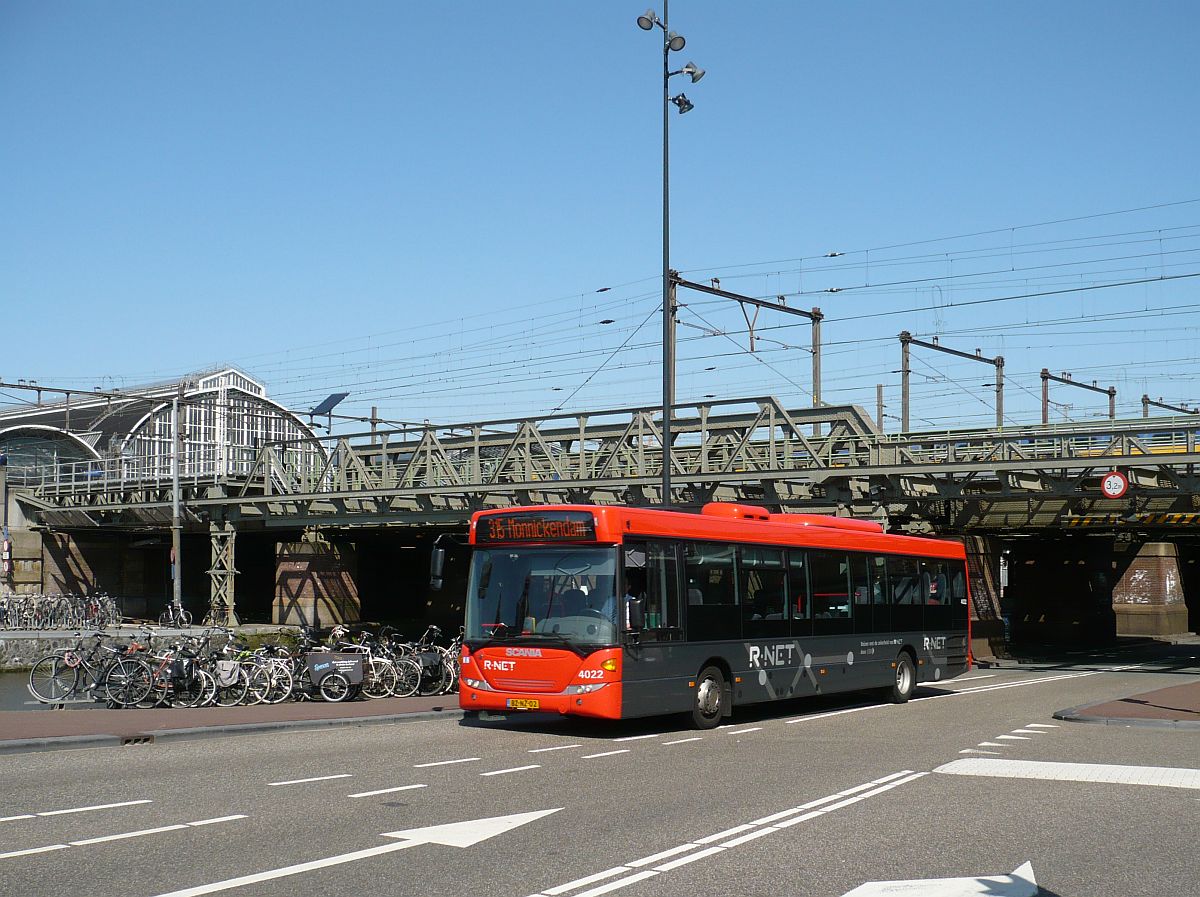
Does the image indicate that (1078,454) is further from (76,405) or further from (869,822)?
(76,405)

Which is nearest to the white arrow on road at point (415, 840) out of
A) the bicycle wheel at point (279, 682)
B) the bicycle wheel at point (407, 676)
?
the bicycle wheel at point (279, 682)

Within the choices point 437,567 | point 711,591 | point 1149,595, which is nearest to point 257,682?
point 437,567

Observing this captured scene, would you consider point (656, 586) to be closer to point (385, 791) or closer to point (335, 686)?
point (385, 791)

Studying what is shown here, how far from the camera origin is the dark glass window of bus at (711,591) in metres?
16.7

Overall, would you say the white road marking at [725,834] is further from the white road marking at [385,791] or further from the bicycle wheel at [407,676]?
the bicycle wheel at [407,676]

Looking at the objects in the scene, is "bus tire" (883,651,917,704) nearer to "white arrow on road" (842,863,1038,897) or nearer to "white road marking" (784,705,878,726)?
"white road marking" (784,705,878,726)

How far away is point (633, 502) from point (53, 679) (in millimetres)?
17669

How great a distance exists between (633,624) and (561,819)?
20.1 feet

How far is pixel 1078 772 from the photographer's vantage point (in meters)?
12.6

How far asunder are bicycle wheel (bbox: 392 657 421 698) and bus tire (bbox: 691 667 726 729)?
585cm

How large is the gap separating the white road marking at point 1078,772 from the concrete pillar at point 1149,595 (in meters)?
50.5

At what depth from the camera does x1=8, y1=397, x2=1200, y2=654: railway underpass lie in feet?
101

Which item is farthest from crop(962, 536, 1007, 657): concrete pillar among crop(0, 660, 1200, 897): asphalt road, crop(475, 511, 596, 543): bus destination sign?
crop(475, 511, 596, 543): bus destination sign

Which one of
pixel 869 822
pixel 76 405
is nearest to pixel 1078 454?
pixel 869 822
